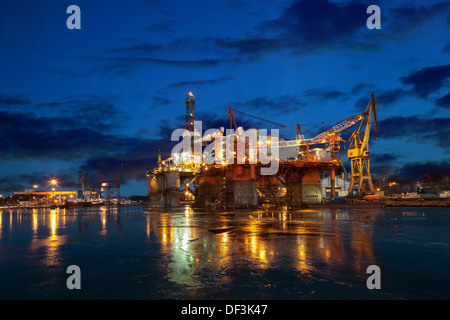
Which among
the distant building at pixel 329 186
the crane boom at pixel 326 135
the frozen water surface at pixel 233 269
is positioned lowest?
the distant building at pixel 329 186

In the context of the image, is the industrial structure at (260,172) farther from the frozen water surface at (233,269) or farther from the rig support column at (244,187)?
the frozen water surface at (233,269)

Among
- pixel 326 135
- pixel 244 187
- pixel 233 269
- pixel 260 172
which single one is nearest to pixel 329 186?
pixel 326 135

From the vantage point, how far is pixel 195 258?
1270 centimetres

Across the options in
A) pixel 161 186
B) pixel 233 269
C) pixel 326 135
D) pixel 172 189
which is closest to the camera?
pixel 233 269

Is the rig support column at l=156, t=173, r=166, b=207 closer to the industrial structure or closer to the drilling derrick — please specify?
the industrial structure

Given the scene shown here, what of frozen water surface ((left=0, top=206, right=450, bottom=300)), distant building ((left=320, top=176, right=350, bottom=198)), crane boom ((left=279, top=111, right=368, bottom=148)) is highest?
crane boom ((left=279, top=111, right=368, bottom=148))

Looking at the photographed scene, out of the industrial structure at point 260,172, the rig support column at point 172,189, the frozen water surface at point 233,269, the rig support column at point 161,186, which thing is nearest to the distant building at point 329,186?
the industrial structure at point 260,172

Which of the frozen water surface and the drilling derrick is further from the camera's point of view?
the drilling derrick

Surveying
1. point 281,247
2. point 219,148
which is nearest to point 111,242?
point 281,247

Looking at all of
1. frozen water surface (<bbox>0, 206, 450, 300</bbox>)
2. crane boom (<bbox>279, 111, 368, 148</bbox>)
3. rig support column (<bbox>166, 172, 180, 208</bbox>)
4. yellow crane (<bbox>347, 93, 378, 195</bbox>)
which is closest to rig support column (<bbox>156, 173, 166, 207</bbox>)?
rig support column (<bbox>166, 172, 180, 208</bbox>)

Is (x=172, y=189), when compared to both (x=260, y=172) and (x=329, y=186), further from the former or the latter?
(x=329, y=186)
